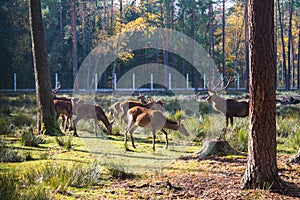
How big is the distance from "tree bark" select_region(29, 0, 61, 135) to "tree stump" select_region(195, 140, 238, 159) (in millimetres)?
4927

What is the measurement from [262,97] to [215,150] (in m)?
3.21

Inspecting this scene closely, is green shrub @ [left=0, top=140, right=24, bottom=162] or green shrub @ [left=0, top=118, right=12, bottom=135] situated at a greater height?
green shrub @ [left=0, top=118, right=12, bottom=135]

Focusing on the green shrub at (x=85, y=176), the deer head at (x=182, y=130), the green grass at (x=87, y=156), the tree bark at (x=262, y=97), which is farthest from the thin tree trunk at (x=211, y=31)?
the tree bark at (x=262, y=97)

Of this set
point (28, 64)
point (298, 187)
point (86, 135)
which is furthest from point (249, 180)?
point (28, 64)

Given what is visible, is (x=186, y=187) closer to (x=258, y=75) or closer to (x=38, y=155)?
(x=258, y=75)

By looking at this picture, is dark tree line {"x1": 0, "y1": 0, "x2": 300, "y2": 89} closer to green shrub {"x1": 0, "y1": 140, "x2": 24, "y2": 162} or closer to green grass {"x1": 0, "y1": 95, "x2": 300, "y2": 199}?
green grass {"x1": 0, "y1": 95, "x2": 300, "y2": 199}

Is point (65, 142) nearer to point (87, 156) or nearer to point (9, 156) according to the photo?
point (87, 156)

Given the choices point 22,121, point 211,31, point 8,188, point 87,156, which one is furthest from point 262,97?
point 211,31

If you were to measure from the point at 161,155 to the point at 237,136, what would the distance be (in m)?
1.98

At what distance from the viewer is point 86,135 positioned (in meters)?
12.6

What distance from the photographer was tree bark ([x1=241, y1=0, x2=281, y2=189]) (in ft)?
17.7

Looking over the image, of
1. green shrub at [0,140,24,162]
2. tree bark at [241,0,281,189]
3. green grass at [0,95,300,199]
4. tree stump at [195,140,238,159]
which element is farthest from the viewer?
tree stump at [195,140,238,159]

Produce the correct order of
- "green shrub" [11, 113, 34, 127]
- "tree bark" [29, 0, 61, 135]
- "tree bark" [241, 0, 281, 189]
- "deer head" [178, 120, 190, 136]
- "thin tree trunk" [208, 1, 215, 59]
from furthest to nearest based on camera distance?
"thin tree trunk" [208, 1, 215, 59]
"green shrub" [11, 113, 34, 127]
"tree bark" [29, 0, 61, 135]
"deer head" [178, 120, 190, 136]
"tree bark" [241, 0, 281, 189]

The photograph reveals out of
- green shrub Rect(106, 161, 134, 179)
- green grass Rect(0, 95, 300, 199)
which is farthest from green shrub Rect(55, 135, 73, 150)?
green shrub Rect(106, 161, 134, 179)
